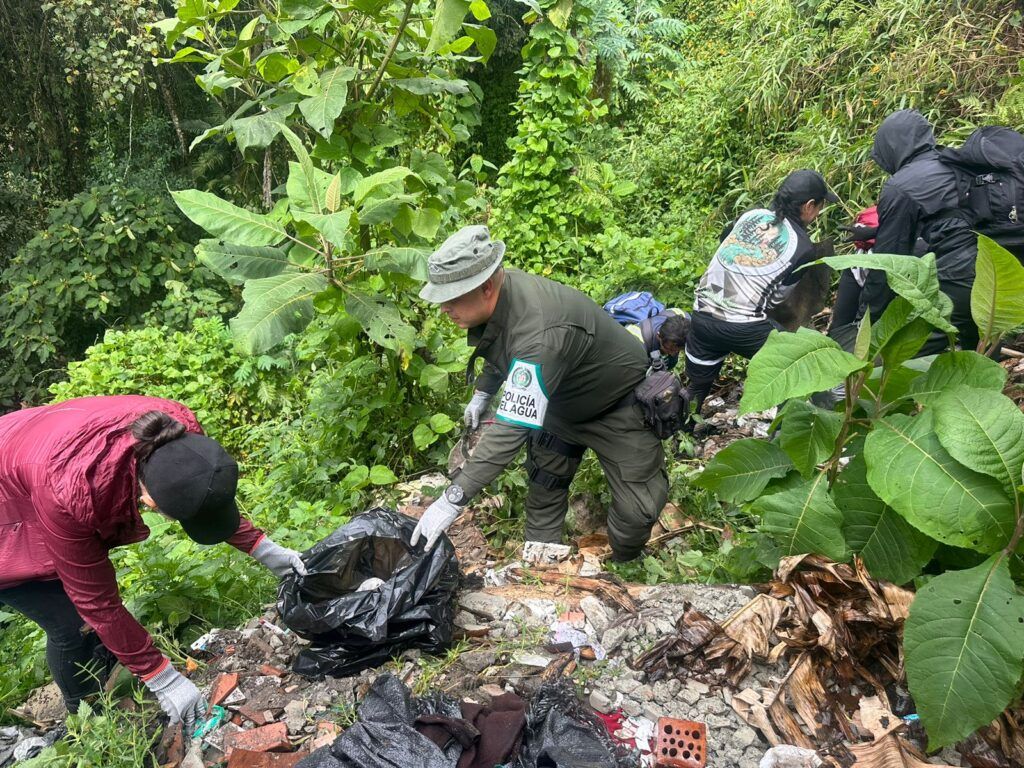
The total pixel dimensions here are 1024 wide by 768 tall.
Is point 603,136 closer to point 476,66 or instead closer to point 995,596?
point 476,66

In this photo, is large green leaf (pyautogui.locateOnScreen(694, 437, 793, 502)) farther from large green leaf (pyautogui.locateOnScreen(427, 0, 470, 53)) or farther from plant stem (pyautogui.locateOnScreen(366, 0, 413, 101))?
plant stem (pyautogui.locateOnScreen(366, 0, 413, 101))

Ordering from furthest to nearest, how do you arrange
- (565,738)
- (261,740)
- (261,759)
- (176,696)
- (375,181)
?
1. (375,181)
2. (176,696)
3. (261,740)
4. (261,759)
5. (565,738)

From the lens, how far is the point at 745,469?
250 centimetres

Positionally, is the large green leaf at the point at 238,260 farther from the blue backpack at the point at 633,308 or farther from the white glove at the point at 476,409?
the blue backpack at the point at 633,308

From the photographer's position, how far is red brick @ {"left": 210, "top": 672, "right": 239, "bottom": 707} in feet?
8.15

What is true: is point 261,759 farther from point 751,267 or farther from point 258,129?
point 751,267

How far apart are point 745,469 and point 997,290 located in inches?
38.1

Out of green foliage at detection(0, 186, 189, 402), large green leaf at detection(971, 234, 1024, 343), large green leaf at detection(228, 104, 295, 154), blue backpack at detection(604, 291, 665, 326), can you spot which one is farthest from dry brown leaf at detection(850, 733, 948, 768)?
green foliage at detection(0, 186, 189, 402)

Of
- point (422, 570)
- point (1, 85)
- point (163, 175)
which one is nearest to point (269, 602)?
point (422, 570)

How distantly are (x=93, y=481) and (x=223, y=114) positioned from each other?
322 inches

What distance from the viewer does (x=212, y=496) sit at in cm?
213

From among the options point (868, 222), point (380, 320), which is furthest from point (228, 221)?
point (868, 222)

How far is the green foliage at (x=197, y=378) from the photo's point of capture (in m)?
6.27

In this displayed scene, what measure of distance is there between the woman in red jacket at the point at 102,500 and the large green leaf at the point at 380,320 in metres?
1.00
